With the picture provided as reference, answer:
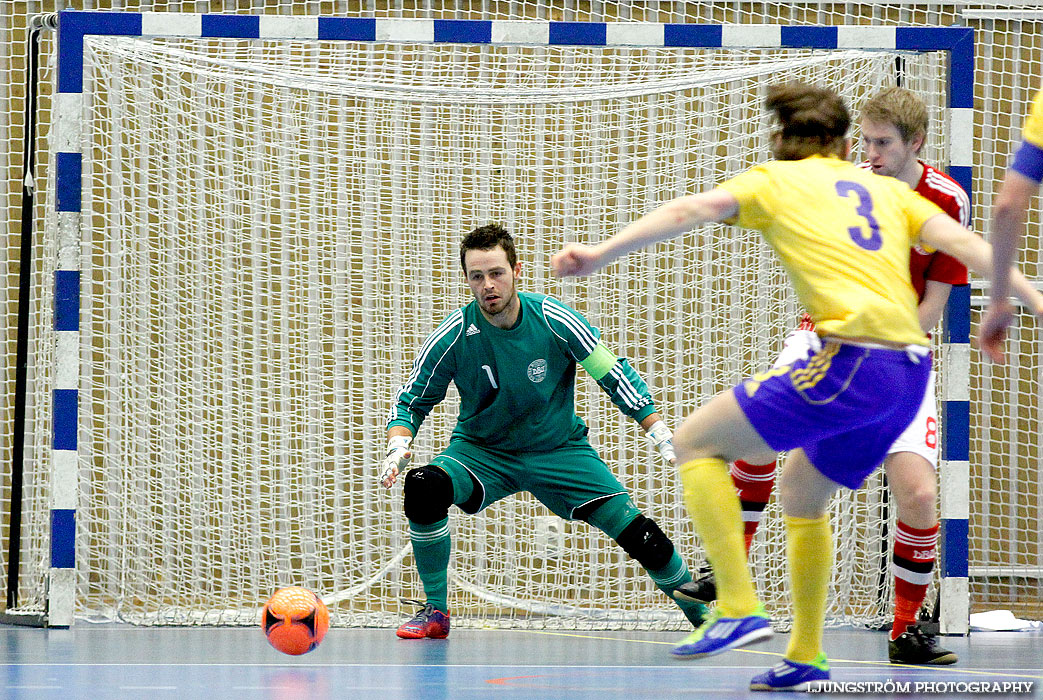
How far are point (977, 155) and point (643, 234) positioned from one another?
5647 millimetres

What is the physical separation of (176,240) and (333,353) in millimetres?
1008

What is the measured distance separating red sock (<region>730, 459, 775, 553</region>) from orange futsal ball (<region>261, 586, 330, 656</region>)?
150 cm

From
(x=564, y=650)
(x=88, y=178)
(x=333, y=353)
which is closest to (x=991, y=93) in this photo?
(x=333, y=353)

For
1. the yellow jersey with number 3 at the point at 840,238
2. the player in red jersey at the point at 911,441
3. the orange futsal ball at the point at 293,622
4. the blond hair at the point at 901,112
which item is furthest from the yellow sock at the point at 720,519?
the orange futsal ball at the point at 293,622

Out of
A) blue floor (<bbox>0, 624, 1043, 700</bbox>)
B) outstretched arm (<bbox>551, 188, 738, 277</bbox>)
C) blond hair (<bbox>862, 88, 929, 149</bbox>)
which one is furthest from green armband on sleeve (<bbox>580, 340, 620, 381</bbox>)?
outstretched arm (<bbox>551, 188, 738, 277</bbox>)

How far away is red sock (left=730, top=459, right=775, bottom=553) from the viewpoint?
420 cm

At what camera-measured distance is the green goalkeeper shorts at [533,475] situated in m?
4.76

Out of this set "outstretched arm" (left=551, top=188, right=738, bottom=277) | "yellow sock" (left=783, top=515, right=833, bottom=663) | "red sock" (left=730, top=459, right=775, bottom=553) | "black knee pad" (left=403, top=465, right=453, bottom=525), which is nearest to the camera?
"outstretched arm" (left=551, top=188, right=738, bottom=277)

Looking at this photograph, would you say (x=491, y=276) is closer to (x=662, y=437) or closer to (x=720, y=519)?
(x=662, y=437)

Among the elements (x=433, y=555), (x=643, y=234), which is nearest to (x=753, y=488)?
(x=433, y=555)

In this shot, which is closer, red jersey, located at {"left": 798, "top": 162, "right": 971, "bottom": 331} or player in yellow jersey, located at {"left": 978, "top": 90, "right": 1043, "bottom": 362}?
player in yellow jersey, located at {"left": 978, "top": 90, "right": 1043, "bottom": 362}

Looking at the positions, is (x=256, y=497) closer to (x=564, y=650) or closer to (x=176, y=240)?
(x=176, y=240)

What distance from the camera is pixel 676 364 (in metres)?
6.60

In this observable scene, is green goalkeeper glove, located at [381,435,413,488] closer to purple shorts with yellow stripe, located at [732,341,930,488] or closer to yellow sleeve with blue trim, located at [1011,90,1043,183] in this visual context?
purple shorts with yellow stripe, located at [732,341,930,488]
